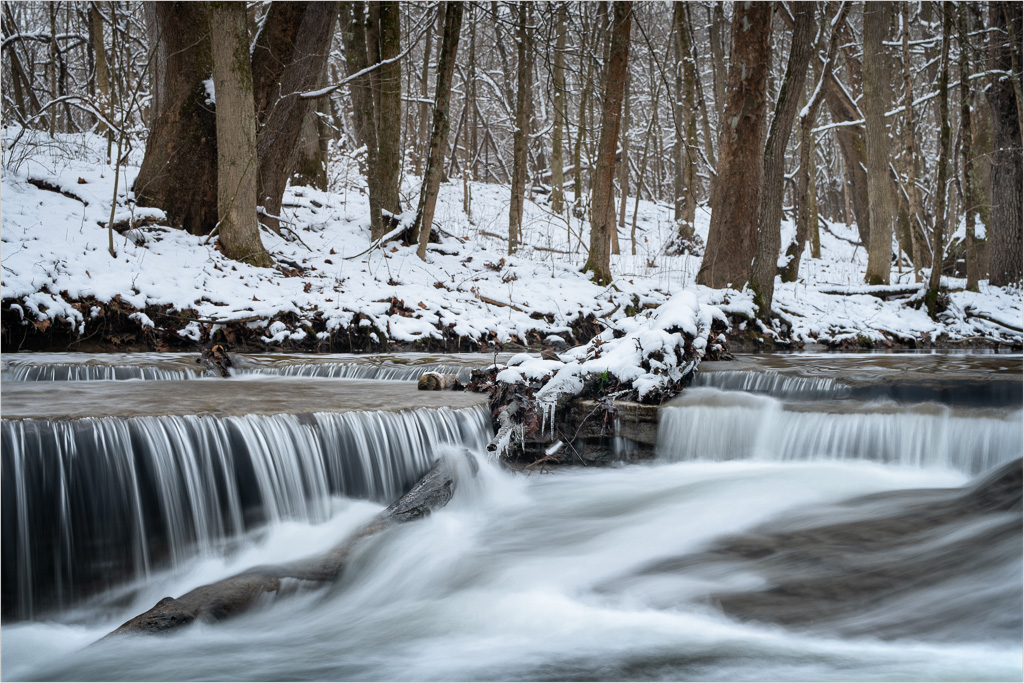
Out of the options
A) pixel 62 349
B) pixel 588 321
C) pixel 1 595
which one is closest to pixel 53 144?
pixel 62 349

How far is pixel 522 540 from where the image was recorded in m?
4.18

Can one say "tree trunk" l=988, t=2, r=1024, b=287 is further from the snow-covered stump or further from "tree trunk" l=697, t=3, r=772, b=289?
the snow-covered stump

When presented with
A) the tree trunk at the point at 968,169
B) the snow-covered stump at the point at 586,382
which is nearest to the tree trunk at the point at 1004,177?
the tree trunk at the point at 968,169

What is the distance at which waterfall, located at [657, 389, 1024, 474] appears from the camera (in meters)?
4.76

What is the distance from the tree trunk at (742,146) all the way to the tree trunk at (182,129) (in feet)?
22.9

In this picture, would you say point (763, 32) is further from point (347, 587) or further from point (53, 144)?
point (53, 144)

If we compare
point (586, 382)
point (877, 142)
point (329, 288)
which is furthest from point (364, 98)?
point (877, 142)

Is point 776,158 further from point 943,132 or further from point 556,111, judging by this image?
point 556,111

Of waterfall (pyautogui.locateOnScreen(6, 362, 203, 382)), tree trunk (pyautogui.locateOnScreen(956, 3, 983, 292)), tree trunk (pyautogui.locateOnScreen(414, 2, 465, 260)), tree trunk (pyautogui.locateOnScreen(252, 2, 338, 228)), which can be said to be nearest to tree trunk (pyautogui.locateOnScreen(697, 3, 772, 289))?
tree trunk (pyautogui.locateOnScreen(956, 3, 983, 292))

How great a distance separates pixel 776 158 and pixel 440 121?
4.73 metres

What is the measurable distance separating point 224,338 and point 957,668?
7.55 metres

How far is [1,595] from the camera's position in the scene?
327 centimetres

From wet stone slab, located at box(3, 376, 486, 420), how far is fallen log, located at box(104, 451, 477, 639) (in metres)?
0.66

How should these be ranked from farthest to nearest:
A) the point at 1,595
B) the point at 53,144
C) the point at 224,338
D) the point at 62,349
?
the point at 53,144 < the point at 224,338 < the point at 62,349 < the point at 1,595
